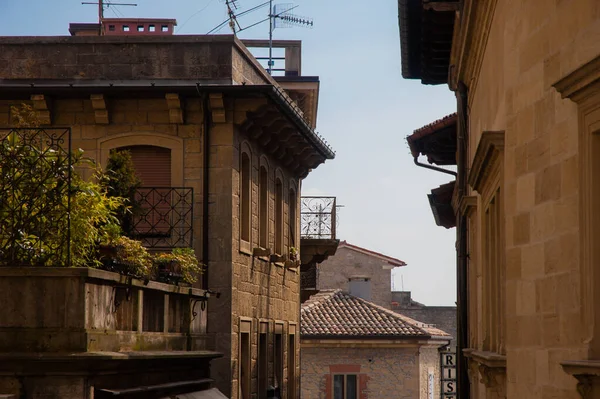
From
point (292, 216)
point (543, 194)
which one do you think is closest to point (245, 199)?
point (292, 216)

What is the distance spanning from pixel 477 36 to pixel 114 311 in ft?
17.4

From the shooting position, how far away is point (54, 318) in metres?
11.8

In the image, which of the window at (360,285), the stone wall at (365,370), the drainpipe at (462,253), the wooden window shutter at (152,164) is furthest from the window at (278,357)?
the window at (360,285)

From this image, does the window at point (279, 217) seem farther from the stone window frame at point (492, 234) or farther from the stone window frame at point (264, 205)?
the stone window frame at point (492, 234)

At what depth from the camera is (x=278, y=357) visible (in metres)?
26.8

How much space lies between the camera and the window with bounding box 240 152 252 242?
885 inches

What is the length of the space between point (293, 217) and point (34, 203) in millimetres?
15884

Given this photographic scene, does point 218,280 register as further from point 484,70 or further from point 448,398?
point 448,398

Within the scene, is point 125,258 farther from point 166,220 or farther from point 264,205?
point 264,205

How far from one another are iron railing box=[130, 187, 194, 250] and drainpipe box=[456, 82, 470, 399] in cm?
452

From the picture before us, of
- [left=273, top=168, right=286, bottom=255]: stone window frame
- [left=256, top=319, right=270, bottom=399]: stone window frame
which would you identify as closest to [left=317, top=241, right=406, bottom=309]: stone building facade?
[left=273, top=168, right=286, bottom=255]: stone window frame

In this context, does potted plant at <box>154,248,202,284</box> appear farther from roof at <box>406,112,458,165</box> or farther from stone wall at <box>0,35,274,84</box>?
roof at <box>406,112,458,165</box>

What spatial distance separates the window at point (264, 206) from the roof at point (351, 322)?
1851 cm

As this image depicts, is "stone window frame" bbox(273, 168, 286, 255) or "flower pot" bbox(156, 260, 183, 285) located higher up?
"stone window frame" bbox(273, 168, 286, 255)
